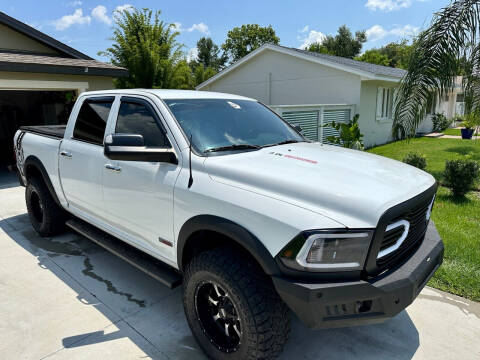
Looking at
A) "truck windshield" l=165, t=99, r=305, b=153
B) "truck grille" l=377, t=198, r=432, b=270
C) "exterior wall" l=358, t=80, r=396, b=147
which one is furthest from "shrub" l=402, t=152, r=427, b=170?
"exterior wall" l=358, t=80, r=396, b=147

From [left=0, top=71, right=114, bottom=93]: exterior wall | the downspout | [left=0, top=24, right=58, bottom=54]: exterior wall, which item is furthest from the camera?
the downspout

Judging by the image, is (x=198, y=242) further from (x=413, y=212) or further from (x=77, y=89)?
(x=77, y=89)

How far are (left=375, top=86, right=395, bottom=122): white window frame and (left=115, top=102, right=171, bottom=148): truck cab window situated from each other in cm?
1359

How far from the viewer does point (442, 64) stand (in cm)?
622

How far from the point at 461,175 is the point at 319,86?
9066 mm

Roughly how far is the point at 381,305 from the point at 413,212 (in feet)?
2.26

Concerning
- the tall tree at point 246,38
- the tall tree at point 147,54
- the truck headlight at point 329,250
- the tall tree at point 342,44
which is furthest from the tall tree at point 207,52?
the truck headlight at point 329,250

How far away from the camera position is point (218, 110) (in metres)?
3.26

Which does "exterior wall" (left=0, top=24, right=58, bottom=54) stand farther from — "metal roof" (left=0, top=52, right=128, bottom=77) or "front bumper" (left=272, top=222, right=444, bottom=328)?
"front bumper" (left=272, top=222, right=444, bottom=328)

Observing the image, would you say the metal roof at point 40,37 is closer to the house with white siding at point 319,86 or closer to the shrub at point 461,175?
the house with white siding at point 319,86

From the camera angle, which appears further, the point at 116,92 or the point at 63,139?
the point at 63,139

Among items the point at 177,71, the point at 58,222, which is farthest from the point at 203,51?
the point at 58,222

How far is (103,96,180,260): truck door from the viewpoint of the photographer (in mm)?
2719

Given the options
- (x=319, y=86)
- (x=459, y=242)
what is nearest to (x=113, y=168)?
(x=459, y=242)
